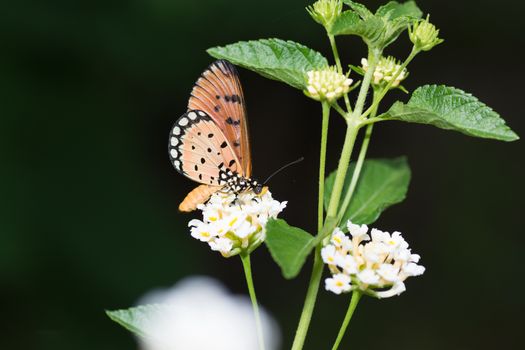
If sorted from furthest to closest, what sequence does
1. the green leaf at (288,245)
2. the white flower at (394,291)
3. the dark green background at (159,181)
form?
the dark green background at (159,181) → the white flower at (394,291) → the green leaf at (288,245)

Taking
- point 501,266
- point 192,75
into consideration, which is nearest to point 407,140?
point 501,266

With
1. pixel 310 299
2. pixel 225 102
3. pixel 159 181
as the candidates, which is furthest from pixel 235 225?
pixel 159 181

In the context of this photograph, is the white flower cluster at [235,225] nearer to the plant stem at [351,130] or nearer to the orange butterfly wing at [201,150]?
the plant stem at [351,130]

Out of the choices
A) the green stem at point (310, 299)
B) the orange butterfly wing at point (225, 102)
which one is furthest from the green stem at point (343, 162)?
the orange butterfly wing at point (225, 102)

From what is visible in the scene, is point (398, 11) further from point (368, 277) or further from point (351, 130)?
point (368, 277)

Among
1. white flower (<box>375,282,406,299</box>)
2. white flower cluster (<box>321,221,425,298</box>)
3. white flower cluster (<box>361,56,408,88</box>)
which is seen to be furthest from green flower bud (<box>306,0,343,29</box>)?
white flower (<box>375,282,406,299</box>)

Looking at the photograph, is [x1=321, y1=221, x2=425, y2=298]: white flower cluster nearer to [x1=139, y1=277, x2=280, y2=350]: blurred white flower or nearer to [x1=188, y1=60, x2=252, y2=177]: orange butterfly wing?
[x1=139, y1=277, x2=280, y2=350]: blurred white flower
